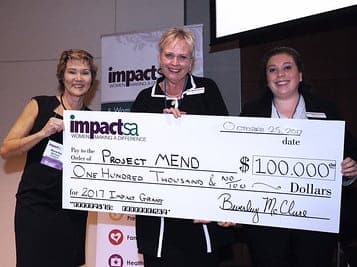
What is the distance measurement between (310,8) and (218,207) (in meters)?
1.26

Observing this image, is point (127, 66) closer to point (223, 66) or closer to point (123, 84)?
point (123, 84)

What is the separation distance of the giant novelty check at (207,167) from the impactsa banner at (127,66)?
1031 millimetres

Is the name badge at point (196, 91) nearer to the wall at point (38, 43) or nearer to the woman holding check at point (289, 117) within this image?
the woman holding check at point (289, 117)

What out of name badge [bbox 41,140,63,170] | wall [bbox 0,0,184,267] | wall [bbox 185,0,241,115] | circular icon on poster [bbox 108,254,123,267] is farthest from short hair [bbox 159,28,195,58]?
circular icon on poster [bbox 108,254,123,267]

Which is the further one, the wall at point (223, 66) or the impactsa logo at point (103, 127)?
the wall at point (223, 66)

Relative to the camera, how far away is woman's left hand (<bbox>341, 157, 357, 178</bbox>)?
1.65m

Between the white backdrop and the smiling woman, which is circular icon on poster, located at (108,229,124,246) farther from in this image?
the smiling woman

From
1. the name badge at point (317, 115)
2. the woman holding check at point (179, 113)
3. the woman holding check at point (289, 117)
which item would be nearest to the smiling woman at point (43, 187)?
the woman holding check at point (179, 113)

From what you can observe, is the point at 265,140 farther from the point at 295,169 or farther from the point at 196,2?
the point at 196,2

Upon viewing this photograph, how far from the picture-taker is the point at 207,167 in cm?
179

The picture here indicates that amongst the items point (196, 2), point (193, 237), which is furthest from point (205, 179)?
point (196, 2)

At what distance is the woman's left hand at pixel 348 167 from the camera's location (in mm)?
1647

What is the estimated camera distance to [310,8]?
2244 mm

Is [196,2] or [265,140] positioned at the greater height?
[196,2]
